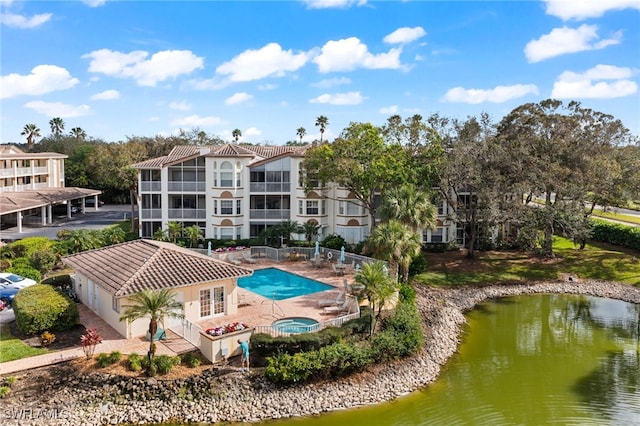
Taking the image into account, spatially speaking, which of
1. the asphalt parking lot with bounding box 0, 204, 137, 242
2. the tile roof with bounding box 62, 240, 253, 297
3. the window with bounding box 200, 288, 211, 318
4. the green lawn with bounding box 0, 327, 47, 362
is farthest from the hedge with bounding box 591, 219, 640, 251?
the asphalt parking lot with bounding box 0, 204, 137, 242

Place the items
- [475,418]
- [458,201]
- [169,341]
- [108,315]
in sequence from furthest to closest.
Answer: [458,201] → [108,315] → [169,341] → [475,418]

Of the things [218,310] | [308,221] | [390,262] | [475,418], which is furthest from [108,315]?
[308,221]

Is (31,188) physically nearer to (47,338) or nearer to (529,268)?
(47,338)

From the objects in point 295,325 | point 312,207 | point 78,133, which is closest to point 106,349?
point 295,325

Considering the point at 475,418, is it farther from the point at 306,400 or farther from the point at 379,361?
the point at 306,400

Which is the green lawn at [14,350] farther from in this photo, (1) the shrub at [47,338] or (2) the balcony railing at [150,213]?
(2) the balcony railing at [150,213]

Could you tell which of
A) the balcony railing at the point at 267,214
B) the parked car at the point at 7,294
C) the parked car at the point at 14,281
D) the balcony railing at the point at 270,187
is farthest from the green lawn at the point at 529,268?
the parked car at the point at 7,294

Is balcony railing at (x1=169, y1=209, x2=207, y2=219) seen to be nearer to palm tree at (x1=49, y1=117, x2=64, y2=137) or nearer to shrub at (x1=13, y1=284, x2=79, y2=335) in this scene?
shrub at (x1=13, y1=284, x2=79, y2=335)
